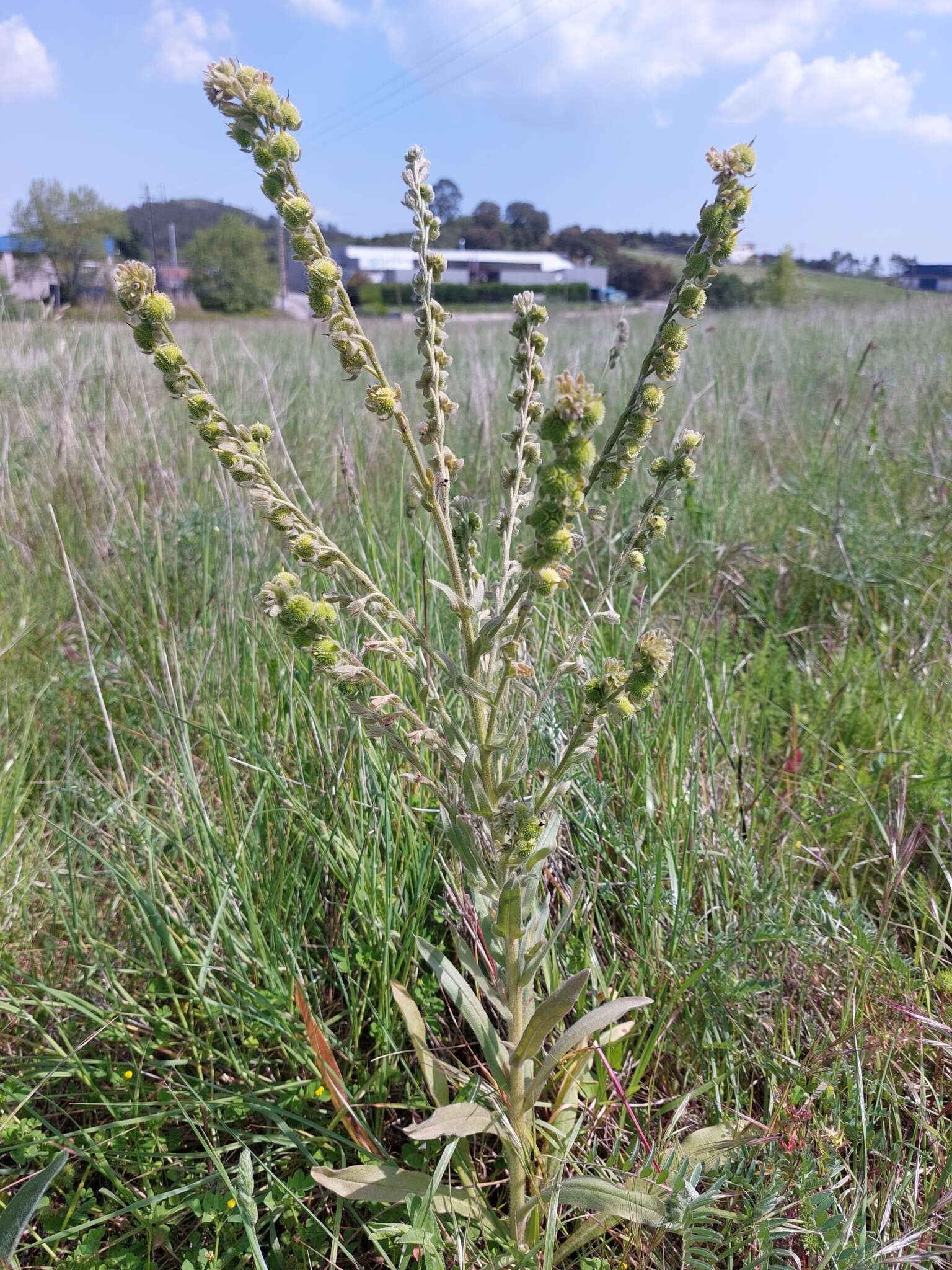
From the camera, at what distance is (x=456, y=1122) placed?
1.22 m

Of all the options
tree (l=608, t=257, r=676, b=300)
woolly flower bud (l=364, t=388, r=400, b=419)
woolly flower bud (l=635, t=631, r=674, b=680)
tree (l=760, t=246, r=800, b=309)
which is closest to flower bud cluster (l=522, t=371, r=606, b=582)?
woolly flower bud (l=635, t=631, r=674, b=680)

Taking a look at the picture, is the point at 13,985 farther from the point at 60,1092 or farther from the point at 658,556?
the point at 658,556

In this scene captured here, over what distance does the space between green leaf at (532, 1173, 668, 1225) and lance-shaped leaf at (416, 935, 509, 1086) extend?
0.61 ft

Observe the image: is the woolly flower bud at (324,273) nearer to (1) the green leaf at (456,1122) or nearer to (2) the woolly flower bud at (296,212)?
(2) the woolly flower bud at (296,212)

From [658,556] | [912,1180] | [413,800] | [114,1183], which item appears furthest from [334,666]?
[658,556]

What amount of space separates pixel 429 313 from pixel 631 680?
1.96ft

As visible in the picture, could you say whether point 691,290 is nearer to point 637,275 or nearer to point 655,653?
point 655,653

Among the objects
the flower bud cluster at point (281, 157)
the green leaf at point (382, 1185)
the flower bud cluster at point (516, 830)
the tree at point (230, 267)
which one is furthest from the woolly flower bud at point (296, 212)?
the tree at point (230, 267)

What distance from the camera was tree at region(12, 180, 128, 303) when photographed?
6.39m

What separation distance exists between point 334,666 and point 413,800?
3.34 ft

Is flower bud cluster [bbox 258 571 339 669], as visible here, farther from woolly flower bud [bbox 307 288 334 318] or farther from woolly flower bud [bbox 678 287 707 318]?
woolly flower bud [bbox 678 287 707 318]

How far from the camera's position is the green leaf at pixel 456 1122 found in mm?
1195

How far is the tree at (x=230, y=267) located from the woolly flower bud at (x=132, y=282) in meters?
15.4

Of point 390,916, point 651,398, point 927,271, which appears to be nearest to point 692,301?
point 651,398
